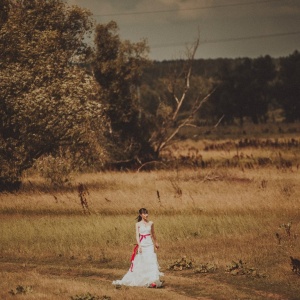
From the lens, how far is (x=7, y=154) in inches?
1026

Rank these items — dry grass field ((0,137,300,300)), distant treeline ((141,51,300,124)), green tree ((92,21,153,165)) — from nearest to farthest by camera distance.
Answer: dry grass field ((0,137,300,300)), green tree ((92,21,153,165)), distant treeline ((141,51,300,124))

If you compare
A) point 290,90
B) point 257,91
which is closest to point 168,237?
point 290,90

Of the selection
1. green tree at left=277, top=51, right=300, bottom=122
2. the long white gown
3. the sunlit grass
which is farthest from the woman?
green tree at left=277, top=51, right=300, bottom=122

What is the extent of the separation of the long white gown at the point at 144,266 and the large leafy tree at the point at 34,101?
1339 centimetres

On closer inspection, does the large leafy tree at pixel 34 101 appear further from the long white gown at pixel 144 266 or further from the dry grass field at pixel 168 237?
the long white gown at pixel 144 266

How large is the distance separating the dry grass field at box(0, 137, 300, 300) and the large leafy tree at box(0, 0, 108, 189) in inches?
91.5

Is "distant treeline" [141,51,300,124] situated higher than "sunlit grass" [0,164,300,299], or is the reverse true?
"distant treeline" [141,51,300,124]

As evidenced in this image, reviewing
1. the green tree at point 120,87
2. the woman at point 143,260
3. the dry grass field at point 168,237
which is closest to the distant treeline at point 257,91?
the green tree at point 120,87

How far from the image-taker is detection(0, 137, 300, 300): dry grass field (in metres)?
12.9

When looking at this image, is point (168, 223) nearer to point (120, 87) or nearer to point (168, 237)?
point (168, 237)

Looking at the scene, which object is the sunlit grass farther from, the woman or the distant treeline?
the distant treeline

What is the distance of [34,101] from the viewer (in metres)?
25.8

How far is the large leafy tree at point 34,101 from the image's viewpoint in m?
25.8

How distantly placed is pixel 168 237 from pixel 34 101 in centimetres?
998
